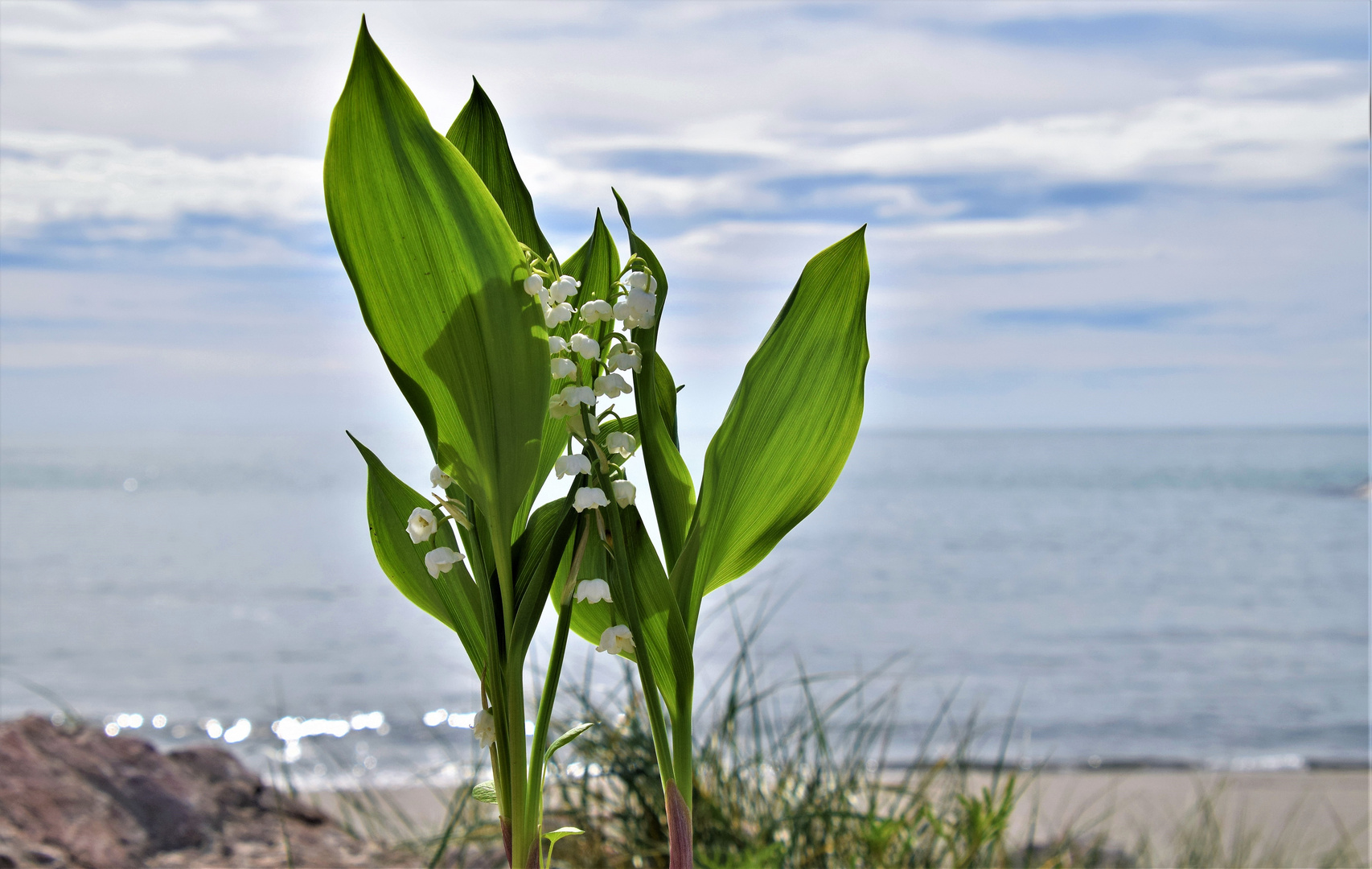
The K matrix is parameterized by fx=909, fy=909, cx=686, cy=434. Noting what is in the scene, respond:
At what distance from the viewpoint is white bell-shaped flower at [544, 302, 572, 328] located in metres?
0.69

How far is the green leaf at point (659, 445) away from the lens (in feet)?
2.39

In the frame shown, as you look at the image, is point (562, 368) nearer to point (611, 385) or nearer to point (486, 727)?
point (611, 385)

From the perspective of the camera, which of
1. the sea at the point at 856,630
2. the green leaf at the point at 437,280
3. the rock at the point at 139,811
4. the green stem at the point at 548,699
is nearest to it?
the green leaf at the point at 437,280

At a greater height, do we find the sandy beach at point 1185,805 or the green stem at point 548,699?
the green stem at point 548,699

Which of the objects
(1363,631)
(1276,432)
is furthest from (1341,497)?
(1276,432)

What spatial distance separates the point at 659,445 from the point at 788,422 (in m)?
0.12

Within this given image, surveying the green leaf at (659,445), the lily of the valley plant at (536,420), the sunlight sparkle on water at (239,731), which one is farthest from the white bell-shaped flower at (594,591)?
the sunlight sparkle on water at (239,731)

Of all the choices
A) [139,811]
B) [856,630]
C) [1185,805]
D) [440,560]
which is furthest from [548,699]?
[856,630]

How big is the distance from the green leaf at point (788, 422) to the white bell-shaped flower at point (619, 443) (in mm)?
92

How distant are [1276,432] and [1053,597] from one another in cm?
2873

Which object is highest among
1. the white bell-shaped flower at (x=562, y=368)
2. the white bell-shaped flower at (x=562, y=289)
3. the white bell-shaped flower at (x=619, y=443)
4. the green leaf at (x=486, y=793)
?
the white bell-shaped flower at (x=562, y=289)

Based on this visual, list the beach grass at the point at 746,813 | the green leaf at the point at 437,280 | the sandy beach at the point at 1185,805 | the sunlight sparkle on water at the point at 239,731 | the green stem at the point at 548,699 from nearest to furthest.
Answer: the green leaf at the point at 437,280
the green stem at the point at 548,699
the beach grass at the point at 746,813
the sandy beach at the point at 1185,805
the sunlight sparkle on water at the point at 239,731

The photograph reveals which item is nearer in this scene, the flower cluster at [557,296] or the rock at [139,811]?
the flower cluster at [557,296]

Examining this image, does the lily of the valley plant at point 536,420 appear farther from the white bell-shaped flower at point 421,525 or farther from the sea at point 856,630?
the sea at point 856,630
